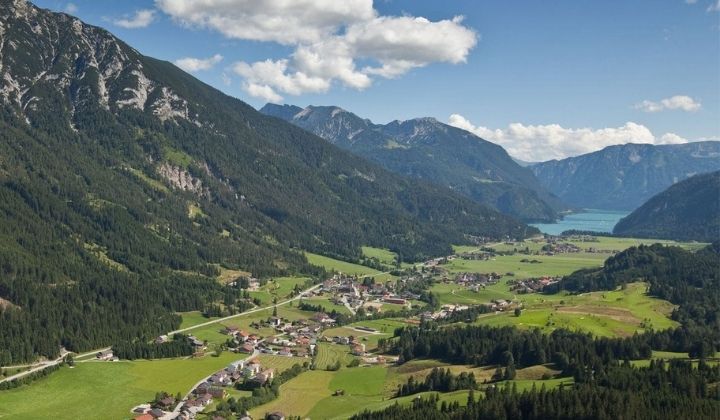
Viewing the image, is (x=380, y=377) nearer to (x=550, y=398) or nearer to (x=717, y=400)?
(x=550, y=398)

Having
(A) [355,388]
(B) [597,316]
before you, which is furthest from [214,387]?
(B) [597,316]

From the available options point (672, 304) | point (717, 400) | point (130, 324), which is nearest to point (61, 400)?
point (130, 324)

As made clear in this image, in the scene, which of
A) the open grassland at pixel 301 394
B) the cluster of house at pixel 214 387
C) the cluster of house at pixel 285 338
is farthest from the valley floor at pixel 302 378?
the cluster of house at pixel 285 338

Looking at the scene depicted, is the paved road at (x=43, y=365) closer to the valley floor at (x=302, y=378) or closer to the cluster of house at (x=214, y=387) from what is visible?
the valley floor at (x=302, y=378)

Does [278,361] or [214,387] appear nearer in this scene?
[214,387]

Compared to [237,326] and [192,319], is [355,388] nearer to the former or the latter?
[237,326]

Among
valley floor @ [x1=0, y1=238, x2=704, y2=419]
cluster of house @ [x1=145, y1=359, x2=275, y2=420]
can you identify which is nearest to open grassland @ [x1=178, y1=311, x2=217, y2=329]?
valley floor @ [x1=0, y1=238, x2=704, y2=419]
